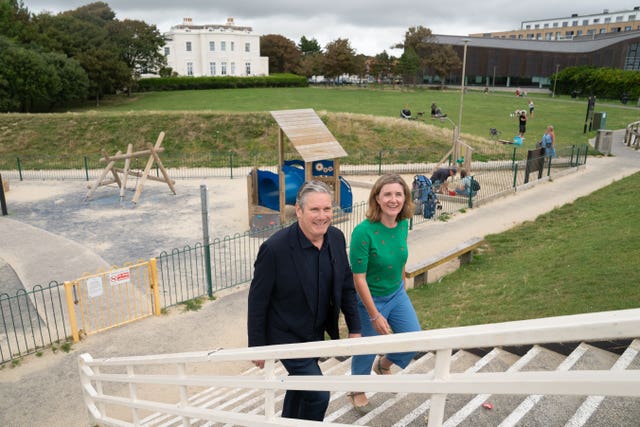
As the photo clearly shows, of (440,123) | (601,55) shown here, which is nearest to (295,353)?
(440,123)

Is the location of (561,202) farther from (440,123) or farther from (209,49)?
(209,49)

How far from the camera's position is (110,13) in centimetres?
8056

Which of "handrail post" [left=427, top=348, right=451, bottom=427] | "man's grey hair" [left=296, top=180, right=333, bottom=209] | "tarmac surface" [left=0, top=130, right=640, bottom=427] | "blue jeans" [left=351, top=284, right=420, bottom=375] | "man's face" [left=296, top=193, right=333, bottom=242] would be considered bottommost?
"tarmac surface" [left=0, top=130, right=640, bottom=427]

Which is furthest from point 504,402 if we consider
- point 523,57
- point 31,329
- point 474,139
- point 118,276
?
point 523,57

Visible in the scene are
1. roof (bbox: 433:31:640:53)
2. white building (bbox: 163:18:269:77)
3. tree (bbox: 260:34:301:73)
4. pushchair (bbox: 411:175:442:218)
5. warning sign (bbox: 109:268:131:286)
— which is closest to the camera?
warning sign (bbox: 109:268:131:286)

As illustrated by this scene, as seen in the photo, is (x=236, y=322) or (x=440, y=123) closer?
(x=236, y=322)

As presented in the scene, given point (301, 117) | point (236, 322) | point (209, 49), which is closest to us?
point (236, 322)

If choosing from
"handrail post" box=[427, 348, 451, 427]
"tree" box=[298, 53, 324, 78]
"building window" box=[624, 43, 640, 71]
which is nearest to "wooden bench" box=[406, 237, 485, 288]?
"handrail post" box=[427, 348, 451, 427]

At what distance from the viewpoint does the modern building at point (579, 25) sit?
10506 cm

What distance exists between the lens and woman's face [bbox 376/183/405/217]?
3.97m

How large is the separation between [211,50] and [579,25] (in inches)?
3406

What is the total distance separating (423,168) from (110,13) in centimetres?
7678

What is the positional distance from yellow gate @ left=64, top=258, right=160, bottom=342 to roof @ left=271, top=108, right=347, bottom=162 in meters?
5.52

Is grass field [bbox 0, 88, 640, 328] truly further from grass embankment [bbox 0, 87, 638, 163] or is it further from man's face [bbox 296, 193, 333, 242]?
man's face [bbox 296, 193, 333, 242]
